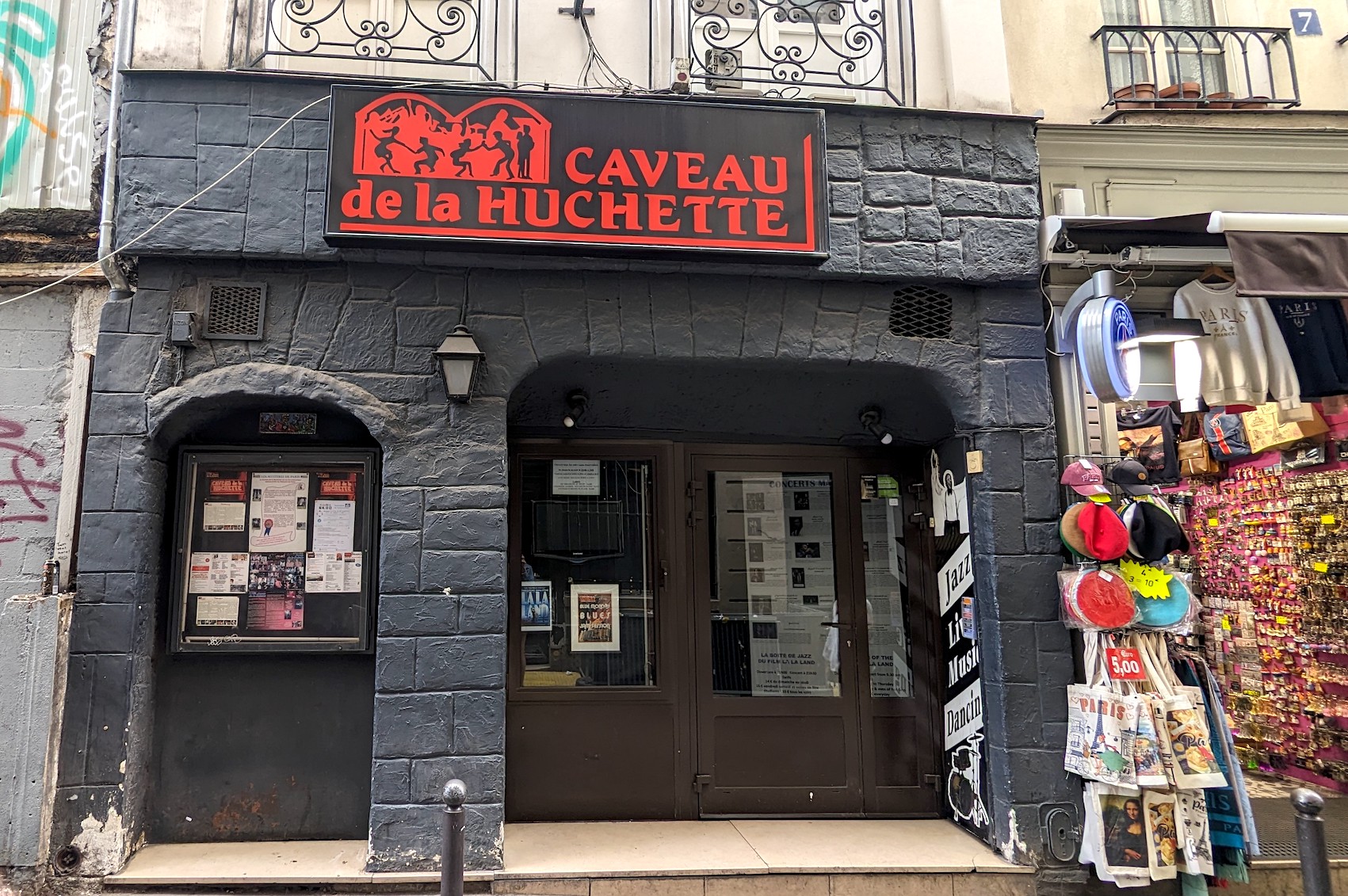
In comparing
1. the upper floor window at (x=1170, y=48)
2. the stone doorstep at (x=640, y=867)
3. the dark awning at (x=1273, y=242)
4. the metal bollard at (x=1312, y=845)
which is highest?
the upper floor window at (x=1170, y=48)

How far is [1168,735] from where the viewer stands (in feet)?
16.2

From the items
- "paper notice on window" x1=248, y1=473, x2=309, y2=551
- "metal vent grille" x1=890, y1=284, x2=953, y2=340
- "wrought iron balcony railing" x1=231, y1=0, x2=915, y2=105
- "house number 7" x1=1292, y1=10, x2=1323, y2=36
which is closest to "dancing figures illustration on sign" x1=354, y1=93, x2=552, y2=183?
"wrought iron balcony railing" x1=231, y1=0, x2=915, y2=105

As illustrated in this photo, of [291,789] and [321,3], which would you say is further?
[321,3]

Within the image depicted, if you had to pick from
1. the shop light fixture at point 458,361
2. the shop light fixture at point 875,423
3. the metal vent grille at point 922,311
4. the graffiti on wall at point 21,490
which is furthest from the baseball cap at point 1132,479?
the graffiti on wall at point 21,490

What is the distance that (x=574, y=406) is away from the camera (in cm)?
600

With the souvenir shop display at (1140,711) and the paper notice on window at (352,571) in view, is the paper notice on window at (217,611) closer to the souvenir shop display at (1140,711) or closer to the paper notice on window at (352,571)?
the paper notice on window at (352,571)

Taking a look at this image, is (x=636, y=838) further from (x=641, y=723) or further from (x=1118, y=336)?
(x=1118, y=336)

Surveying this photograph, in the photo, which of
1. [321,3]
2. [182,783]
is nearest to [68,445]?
[182,783]

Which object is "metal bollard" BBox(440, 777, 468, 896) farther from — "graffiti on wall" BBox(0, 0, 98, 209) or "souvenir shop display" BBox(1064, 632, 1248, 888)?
"graffiti on wall" BBox(0, 0, 98, 209)

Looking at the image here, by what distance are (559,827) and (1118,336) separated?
4.50 m

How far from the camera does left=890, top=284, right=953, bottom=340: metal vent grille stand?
5.56m

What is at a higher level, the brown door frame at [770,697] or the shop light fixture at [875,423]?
Result: the shop light fixture at [875,423]

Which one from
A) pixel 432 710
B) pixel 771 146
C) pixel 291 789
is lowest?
pixel 291 789

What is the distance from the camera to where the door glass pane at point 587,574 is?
6.07 meters
